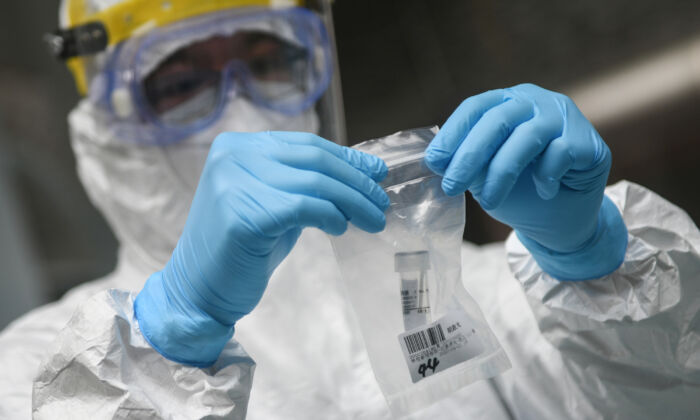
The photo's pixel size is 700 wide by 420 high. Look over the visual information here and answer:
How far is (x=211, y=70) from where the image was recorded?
1331 mm

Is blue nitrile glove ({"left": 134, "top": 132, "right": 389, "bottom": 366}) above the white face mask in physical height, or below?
above

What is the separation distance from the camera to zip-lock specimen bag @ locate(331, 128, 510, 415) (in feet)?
2.42

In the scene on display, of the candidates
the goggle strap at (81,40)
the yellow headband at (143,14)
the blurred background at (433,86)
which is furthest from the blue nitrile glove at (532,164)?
the goggle strap at (81,40)

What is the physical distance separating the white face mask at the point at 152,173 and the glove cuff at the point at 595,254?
71 centimetres

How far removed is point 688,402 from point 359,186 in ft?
2.13

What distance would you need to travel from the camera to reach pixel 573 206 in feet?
2.60

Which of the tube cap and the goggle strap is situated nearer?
the tube cap

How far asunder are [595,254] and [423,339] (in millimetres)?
335

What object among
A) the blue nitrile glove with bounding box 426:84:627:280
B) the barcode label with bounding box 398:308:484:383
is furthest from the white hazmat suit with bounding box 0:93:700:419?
the barcode label with bounding box 398:308:484:383

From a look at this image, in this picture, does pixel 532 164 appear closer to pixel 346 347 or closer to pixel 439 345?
pixel 439 345

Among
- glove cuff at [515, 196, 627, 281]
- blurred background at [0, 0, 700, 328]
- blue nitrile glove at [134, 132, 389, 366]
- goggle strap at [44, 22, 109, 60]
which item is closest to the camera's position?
blue nitrile glove at [134, 132, 389, 366]

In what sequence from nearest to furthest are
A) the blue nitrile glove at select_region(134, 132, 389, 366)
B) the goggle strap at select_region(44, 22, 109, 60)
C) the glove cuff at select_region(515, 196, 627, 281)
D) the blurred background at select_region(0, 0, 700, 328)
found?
the blue nitrile glove at select_region(134, 132, 389, 366), the glove cuff at select_region(515, 196, 627, 281), the blurred background at select_region(0, 0, 700, 328), the goggle strap at select_region(44, 22, 109, 60)

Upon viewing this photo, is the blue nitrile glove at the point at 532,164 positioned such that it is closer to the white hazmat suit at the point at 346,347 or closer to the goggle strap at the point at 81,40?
the white hazmat suit at the point at 346,347

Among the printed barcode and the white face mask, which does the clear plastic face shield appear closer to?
the white face mask
